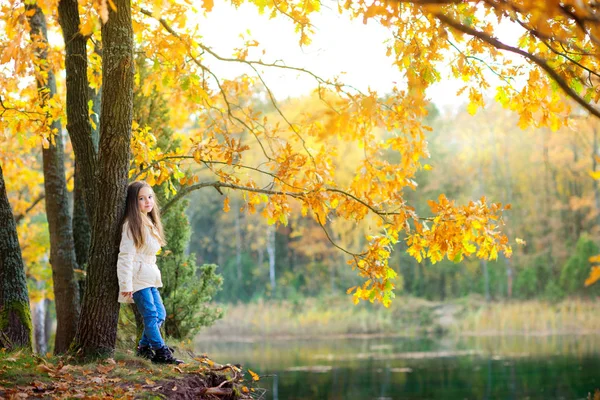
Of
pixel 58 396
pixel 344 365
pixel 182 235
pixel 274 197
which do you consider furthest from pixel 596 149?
pixel 58 396

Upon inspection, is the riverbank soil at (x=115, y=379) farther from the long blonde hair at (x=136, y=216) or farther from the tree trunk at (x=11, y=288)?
the long blonde hair at (x=136, y=216)

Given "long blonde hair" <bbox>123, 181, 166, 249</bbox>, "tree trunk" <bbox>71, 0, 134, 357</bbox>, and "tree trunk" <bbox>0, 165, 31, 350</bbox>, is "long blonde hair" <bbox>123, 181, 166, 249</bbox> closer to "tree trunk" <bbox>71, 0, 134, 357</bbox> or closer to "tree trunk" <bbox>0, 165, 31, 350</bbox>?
"tree trunk" <bbox>71, 0, 134, 357</bbox>

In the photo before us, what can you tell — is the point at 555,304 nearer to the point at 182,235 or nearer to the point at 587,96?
the point at 182,235

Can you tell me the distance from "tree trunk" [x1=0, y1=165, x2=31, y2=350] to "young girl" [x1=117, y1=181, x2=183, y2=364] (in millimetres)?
1031

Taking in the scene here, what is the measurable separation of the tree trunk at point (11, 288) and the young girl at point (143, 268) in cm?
103

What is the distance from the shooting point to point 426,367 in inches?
A: 685

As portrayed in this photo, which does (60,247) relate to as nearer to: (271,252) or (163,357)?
(163,357)

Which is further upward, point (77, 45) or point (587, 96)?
point (77, 45)

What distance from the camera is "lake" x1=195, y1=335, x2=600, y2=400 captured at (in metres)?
14.1

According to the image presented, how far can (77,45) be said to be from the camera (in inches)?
261

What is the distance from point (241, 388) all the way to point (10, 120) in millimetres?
3606

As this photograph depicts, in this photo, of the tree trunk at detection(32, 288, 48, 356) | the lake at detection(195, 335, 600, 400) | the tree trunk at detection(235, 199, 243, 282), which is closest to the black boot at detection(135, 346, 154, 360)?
the lake at detection(195, 335, 600, 400)

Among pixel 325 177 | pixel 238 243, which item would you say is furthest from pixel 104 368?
pixel 238 243

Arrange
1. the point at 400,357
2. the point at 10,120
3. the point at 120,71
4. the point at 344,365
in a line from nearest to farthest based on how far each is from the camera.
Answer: the point at 120,71
the point at 10,120
the point at 344,365
the point at 400,357
